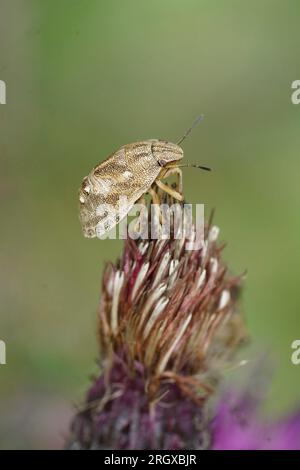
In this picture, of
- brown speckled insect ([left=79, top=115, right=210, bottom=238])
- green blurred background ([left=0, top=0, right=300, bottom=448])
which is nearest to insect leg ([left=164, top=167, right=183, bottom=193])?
brown speckled insect ([left=79, top=115, right=210, bottom=238])

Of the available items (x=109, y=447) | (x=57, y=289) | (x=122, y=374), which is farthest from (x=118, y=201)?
(x=57, y=289)

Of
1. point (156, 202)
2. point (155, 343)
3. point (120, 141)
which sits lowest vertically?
point (155, 343)

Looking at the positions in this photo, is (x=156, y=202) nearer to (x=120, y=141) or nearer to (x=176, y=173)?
(x=176, y=173)

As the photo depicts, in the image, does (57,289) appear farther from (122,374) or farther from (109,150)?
(122,374)

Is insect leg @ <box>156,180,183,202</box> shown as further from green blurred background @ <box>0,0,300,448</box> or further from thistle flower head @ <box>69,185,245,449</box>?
green blurred background @ <box>0,0,300,448</box>

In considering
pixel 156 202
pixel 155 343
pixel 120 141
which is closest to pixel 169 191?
pixel 156 202

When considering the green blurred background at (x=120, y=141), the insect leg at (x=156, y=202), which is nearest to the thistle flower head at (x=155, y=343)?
the insect leg at (x=156, y=202)
